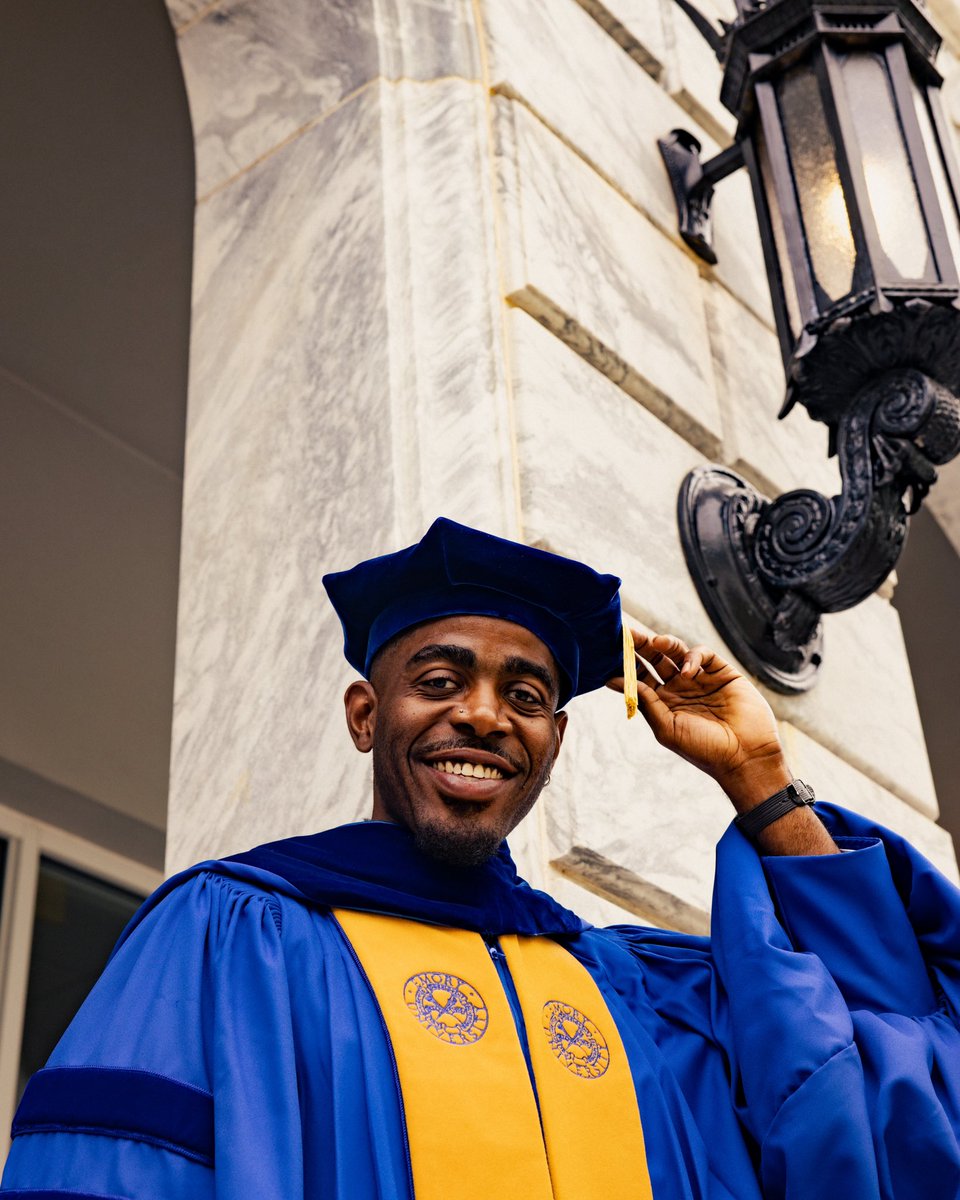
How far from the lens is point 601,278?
12.2ft

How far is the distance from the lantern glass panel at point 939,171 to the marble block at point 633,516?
68 centimetres

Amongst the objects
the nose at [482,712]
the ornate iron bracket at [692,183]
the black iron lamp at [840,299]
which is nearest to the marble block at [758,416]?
the ornate iron bracket at [692,183]

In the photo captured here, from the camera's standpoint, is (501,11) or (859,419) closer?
(859,419)

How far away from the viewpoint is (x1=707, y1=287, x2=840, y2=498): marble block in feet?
13.0

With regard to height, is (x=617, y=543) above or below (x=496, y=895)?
above

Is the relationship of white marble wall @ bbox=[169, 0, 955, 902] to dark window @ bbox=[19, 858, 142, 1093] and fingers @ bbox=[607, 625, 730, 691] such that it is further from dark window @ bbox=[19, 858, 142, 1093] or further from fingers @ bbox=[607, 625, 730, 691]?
dark window @ bbox=[19, 858, 142, 1093]

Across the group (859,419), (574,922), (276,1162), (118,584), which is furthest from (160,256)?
(276,1162)

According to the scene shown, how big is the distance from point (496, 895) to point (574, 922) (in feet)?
0.53

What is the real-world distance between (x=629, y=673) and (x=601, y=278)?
139cm

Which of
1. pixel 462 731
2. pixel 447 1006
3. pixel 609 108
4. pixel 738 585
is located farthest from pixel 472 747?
pixel 609 108

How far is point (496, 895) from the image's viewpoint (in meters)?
2.42

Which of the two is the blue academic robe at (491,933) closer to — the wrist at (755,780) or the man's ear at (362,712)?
the wrist at (755,780)

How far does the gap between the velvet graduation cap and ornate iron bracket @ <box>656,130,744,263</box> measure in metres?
1.77

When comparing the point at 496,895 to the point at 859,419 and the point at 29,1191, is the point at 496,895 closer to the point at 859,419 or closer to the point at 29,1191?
the point at 29,1191
